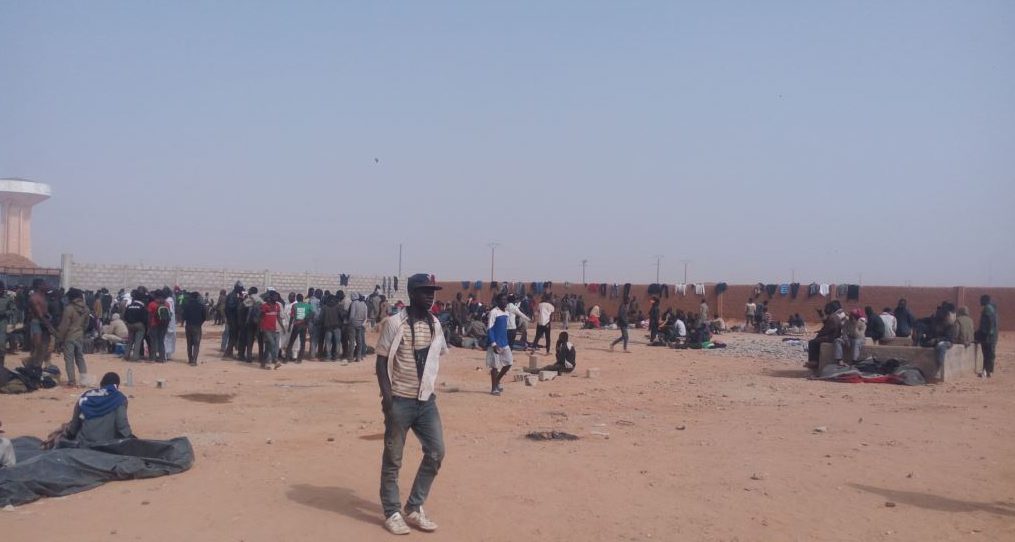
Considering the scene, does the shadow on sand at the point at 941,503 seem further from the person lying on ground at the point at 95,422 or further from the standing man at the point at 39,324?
the standing man at the point at 39,324

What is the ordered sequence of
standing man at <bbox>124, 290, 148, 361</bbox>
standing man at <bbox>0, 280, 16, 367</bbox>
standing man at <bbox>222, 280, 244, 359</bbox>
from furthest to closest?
1. standing man at <bbox>222, 280, 244, 359</bbox>
2. standing man at <bbox>124, 290, 148, 361</bbox>
3. standing man at <bbox>0, 280, 16, 367</bbox>

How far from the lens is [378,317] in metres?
25.8

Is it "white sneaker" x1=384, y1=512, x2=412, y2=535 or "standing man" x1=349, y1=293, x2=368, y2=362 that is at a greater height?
"standing man" x1=349, y1=293, x2=368, y2=362

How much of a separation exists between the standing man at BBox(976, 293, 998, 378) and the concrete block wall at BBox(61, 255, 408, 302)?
86.2ft

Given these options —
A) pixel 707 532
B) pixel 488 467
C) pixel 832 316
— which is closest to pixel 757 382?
pixel 832 316

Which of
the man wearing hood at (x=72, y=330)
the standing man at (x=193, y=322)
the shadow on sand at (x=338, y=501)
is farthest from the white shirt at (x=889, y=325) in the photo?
the man wearing hood at (x=72, y=330)

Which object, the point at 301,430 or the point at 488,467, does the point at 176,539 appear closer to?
the point at 488,467

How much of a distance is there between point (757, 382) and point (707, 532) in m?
10.0

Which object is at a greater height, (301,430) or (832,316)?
(832,316)

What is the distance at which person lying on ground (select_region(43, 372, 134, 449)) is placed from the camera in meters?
7.26

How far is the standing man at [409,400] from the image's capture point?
5688 millimetres

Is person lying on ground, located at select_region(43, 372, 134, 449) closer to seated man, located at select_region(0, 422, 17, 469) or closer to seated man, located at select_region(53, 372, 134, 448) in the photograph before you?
seated man, located at select_region(53, 372, 134, 448)

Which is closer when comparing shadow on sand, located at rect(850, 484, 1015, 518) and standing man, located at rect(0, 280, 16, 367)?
shadow on sand, located at rect(850, 484, 1015, 518)

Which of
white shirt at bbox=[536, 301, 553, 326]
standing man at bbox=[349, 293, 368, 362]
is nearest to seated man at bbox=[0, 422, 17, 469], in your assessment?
standing man at bbox=[349, 293, 368, 362]
